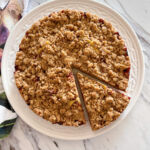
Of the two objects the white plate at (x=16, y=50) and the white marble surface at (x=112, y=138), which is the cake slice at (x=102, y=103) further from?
the white marble surface at (x=112, y=138)

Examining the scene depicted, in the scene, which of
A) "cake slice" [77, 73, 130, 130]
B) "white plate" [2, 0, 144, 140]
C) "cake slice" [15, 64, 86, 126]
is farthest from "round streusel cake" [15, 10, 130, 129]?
"white plate" [2, 0, 144, 140]

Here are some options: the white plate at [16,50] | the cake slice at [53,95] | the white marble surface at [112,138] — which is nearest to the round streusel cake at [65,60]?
the cake slice at [53,95]

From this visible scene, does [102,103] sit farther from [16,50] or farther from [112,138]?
[16,50]

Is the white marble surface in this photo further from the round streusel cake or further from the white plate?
the round streusel cake

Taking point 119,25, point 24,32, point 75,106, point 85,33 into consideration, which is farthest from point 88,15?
point 75,106

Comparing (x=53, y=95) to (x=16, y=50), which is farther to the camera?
(x=16, y=50)

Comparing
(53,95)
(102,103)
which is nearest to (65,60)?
(53,95)
